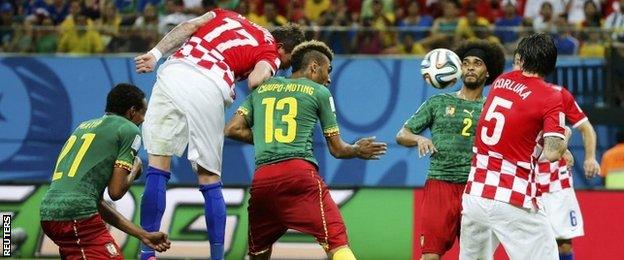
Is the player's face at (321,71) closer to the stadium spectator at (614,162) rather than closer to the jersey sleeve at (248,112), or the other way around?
the jersey sleeve at (248,112)

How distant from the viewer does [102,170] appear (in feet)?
32.0

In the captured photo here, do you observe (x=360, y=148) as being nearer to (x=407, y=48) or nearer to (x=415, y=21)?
(x=407, y=48)

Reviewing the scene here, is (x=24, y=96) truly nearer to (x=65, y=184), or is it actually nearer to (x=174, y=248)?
(x=174, y=248)

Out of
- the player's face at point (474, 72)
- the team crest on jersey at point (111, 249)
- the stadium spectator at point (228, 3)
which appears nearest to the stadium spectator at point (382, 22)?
the stadium spectator at point (228, 3)

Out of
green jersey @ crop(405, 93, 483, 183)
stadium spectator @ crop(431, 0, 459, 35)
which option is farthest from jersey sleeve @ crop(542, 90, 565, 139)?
stadium spectator @ crop(431, 0, 459, 35)

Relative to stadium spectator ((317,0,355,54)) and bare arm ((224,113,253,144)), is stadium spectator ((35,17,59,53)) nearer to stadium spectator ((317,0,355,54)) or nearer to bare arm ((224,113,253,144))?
stadium spectator ((317,0,355,54))

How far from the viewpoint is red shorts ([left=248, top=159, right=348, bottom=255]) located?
9812 millimetres

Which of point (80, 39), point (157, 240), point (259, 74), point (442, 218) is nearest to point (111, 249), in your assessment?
point (157, 240)

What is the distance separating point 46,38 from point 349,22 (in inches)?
181

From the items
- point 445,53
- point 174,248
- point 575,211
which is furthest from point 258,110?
point 174,248

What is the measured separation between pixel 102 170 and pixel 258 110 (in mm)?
1248

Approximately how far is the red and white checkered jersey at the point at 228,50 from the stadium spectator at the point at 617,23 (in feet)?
30.4

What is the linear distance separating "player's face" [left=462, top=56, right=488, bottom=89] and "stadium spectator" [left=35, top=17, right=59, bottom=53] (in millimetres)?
10366

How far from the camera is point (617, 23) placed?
63.5ft
